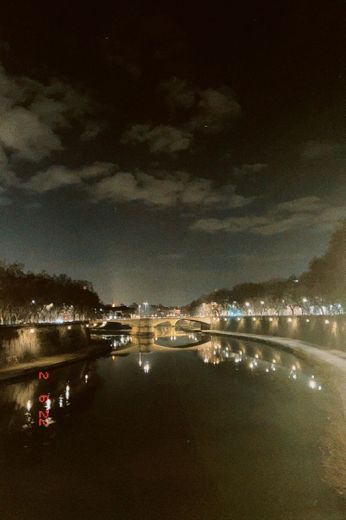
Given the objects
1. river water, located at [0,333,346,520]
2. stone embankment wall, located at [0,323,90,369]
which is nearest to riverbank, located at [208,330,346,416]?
river water, located at [0,333,346,520]

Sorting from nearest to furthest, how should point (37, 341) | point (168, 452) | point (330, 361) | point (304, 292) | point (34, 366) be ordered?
point (168, 452)
point (330, 361)
point (34, 366)
point (37, 341)
point (304, 292)

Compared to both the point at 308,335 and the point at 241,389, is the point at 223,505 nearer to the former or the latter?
the point at 241,389

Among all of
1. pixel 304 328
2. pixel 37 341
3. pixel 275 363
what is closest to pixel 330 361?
pixel 275 363

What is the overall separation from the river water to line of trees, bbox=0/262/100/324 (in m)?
27.7

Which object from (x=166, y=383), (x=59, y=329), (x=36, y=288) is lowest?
(x=166, y=383)

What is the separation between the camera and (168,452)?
15.5 metres

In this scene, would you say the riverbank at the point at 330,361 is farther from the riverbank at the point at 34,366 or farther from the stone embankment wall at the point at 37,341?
the stone embankment wall at the point at 37,341

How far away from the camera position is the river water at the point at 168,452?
1078 cm

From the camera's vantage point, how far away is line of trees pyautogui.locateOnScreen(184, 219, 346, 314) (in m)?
46.9

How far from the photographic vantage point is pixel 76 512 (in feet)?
34.3

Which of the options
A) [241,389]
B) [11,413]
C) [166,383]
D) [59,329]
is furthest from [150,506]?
[59,329]

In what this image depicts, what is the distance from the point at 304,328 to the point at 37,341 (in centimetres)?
3392

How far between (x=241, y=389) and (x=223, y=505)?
20.1 meters

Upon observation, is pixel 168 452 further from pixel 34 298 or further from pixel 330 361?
pixel 34 298
